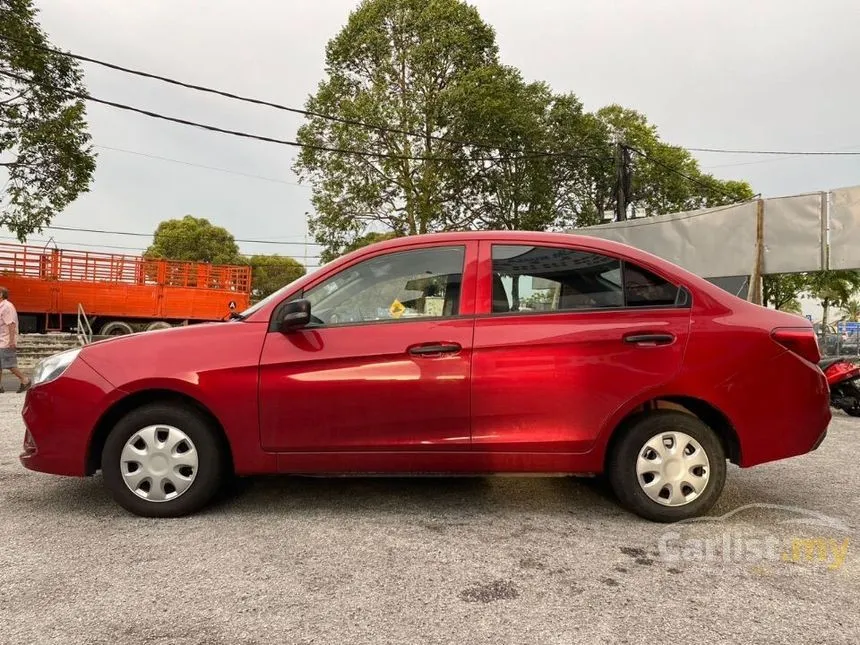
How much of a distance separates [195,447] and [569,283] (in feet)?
7.33

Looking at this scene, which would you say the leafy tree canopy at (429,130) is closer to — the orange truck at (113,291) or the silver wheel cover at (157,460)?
the orange truck at (113,291)

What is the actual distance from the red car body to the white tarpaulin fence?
7.85 m

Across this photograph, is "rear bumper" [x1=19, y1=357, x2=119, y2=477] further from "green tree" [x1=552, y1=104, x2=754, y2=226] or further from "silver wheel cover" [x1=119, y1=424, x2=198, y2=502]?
"green tree" [x1=552, y1=104, x2=754, y2=226]

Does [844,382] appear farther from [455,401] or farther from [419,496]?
[455,401]

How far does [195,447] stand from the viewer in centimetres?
307

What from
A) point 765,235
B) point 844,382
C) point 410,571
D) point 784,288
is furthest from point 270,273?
point 410,571

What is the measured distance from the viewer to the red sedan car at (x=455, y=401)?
3.05m

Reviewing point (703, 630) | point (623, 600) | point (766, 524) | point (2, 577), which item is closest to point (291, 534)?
point (2, 577)

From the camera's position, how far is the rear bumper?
308 centimetres

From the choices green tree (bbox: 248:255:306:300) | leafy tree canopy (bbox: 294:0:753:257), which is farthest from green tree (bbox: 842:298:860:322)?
green tree (bbox: 248:255:306:300)

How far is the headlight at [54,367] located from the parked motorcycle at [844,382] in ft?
24.6

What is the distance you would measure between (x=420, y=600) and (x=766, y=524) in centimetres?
210

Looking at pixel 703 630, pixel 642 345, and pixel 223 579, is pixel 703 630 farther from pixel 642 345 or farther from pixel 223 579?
pixel 223 579

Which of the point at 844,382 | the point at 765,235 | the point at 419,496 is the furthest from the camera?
the point at 765,235
